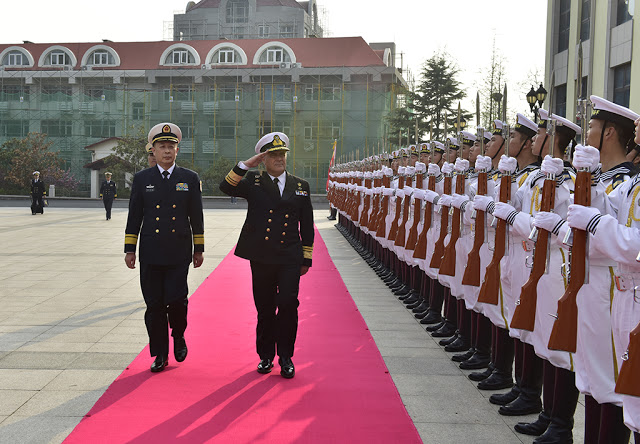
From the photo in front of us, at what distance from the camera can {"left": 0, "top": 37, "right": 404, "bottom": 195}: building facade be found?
45406 mm

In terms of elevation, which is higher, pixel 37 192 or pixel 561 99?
pixel 561 99

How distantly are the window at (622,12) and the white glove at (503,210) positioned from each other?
15.4 metres

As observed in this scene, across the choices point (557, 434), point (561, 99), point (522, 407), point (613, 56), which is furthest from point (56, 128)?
point (557, 434)

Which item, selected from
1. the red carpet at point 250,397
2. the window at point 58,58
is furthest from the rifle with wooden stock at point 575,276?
the window at point 58,58

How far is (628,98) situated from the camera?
18.0m

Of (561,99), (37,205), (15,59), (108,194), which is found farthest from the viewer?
(15,59)

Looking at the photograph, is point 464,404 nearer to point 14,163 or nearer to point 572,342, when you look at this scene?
point 572,342

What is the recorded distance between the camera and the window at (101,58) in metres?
50.2

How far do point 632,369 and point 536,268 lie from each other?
129 cm

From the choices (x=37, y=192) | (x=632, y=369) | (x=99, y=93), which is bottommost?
(x=632, y=369)

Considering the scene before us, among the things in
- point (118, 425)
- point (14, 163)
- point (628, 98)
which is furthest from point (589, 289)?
point (14, 163)

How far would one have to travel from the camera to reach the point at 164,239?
17.7 ft

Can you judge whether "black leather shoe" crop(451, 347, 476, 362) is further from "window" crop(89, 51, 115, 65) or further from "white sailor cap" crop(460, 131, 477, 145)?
"window" crop(89, 51, 115, 65)

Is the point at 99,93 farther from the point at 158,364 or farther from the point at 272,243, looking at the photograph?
the point at 272,243
